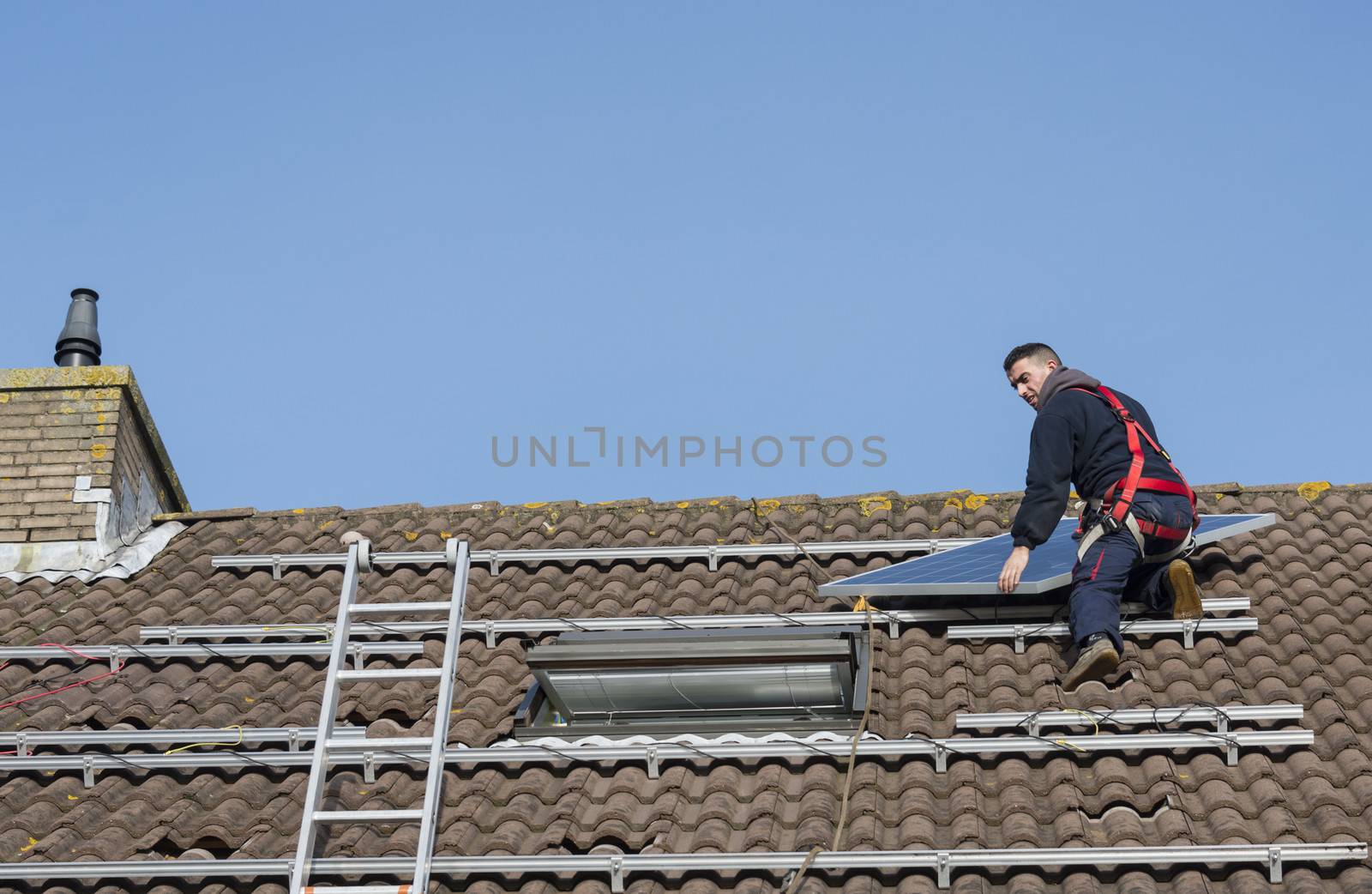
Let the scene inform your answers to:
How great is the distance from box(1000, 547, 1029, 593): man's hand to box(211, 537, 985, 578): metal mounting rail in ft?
4.81

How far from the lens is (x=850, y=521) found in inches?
371

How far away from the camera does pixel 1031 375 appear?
7.57m

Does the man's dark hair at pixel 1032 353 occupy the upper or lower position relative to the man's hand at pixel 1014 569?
upper

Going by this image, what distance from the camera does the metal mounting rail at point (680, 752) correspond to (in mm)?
6121

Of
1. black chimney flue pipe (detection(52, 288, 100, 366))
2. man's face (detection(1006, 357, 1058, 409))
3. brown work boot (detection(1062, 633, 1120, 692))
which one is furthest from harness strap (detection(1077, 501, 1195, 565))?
black chimney flue pipe (detection(52, 288, 100, 366))

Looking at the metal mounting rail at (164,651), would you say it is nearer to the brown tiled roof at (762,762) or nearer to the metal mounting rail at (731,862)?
the brown tiled roof at (762,762)

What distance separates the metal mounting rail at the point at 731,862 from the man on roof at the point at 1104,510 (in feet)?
4.51

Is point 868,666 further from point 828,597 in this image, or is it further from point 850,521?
point 850,521

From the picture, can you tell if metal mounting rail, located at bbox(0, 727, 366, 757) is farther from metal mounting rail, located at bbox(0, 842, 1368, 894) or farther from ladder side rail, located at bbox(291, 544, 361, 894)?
metal mounting rail, located at bbox(0, 842, 1368, 894)

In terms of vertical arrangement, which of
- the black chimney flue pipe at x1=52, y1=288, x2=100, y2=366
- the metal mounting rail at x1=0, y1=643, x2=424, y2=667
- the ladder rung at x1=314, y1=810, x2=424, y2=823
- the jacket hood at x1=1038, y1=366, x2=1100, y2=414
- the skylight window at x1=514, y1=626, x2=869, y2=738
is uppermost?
the black chimney flue pipe at x1=52, y1=288, x2=100, y2=366

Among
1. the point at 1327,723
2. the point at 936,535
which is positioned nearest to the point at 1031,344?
the point at 936,535

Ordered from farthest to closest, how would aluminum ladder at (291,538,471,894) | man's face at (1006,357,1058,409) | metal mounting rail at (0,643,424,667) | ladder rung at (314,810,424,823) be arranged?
1. metal mounting rail at (0,643,424,667)
2. man's face at (1006,357,1058,409)
3. ladder rung at (314,810,424,823)
4. aluminum ladder at (291,538,471,894)

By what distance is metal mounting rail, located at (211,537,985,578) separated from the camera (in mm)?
8570

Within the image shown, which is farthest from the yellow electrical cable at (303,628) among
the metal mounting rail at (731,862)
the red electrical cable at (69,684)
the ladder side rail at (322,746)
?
the metal mounting rail at (731,862)
